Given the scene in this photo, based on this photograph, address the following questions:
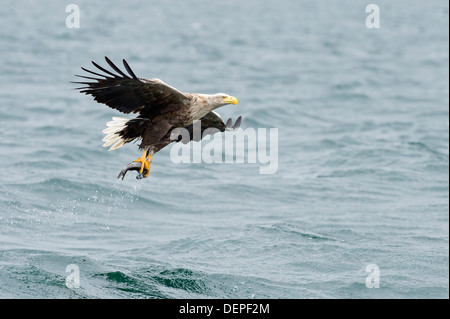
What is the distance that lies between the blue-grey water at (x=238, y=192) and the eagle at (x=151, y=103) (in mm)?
1986

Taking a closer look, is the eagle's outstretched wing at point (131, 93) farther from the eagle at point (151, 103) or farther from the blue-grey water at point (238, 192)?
the blue-grey water at point (238, 192)

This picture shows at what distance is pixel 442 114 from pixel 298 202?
12.1 metres

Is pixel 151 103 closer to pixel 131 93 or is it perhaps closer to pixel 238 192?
pixel 131 93

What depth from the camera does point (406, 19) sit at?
229 ft

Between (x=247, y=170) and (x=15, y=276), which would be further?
(x=247, y=170)

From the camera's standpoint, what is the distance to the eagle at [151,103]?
9.75m

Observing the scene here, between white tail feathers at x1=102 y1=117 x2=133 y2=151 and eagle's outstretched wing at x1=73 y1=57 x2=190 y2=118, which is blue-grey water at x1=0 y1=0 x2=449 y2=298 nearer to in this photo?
white tail feathers at x1=102 y1=117 x2=133 y2=151

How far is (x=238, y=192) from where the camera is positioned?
1700 centimetres

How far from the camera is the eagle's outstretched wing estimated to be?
9.71 meters

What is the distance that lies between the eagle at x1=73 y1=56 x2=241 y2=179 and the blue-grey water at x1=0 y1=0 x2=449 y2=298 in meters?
1.99

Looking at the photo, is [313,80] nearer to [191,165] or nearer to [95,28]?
[191,165]

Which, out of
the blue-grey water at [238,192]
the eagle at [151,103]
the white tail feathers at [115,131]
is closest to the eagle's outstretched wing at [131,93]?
the eagle at [151,103]

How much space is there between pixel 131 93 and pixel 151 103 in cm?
31

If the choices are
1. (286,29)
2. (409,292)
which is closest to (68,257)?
(409,292)
